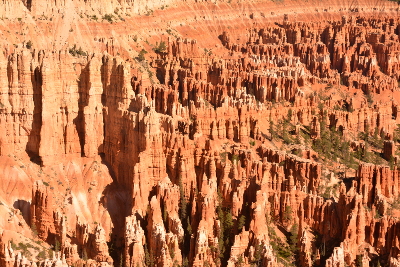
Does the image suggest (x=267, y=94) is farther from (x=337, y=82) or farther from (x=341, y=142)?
(x=337, y=82)

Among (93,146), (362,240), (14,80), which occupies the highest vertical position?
(14,80)

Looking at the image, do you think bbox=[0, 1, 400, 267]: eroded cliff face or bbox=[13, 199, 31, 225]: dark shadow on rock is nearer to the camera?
bbox=[0, 1, 400, 267]: eroded cliff face

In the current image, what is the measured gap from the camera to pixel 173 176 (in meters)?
71.4

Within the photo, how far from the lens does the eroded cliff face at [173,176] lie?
62.7 meters

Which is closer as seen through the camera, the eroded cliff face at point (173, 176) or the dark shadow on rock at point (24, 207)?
the eroded cliff face at point (173, 176)

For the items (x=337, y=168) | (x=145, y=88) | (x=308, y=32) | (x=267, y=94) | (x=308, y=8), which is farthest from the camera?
(x=308, y=8)

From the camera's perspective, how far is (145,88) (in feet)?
313

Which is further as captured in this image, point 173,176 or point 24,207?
point 173,176

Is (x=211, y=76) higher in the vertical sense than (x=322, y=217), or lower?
higher

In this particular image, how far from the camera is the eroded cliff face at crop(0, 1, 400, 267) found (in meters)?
62.7

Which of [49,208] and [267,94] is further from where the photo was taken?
[267,94]

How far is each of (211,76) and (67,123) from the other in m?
41.4

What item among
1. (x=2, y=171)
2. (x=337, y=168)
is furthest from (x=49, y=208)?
(x=337, y=168)

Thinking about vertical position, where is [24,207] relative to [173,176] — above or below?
below
